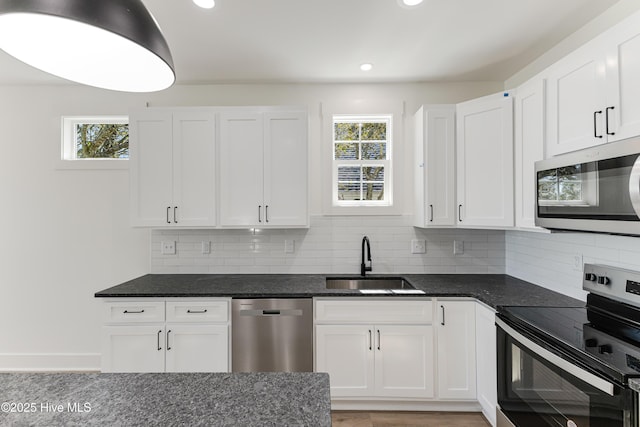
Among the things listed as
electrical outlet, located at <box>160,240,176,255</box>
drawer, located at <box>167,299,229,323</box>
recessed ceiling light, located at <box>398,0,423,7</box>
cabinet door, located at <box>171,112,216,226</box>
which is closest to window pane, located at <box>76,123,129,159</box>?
cabinet door, located at <box>171,112,216,226</box>

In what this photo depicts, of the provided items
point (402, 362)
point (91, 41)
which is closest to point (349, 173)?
point (402, 362)

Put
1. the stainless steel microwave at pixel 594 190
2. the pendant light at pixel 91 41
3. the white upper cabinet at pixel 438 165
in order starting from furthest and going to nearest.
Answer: the white upper cabinet at pixel 438 165 < the stainless steel microwave at pixel 594 190 < the pendant light at pixel 91 41

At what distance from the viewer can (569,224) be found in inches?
61.4

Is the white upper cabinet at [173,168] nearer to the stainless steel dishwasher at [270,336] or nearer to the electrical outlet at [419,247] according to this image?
the stainless steel dishwasher at [270,336]

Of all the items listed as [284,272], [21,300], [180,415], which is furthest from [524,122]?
[21,300]

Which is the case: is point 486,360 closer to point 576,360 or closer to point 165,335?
point 576,360

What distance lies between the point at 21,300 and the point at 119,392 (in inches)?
117

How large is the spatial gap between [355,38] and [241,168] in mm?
1293

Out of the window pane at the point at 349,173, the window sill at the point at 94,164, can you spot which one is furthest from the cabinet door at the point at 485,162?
the window sill at the point at 94,164

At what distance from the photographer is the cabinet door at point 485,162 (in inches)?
89.2

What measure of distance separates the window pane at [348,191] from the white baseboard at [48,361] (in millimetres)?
2702

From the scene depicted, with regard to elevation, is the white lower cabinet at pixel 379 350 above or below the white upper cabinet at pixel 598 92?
below

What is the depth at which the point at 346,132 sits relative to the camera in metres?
3.04

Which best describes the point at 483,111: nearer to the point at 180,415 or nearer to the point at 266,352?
the point at 266,352
